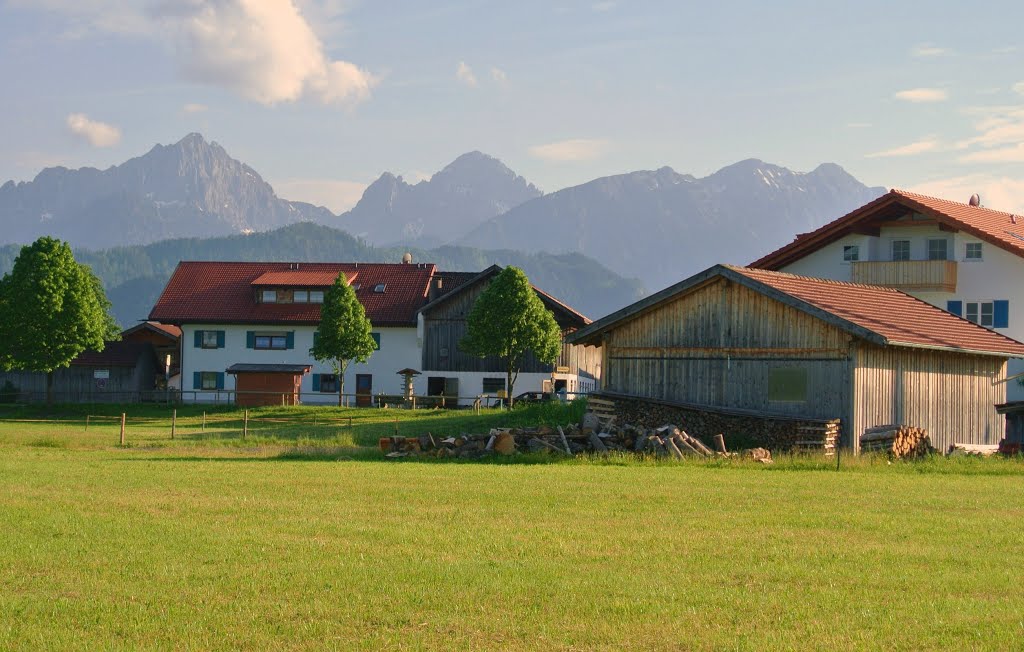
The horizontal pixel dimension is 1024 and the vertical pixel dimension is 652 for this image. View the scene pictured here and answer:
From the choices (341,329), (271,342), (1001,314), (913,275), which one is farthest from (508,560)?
(271,342)

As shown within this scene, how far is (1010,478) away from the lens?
2877cm

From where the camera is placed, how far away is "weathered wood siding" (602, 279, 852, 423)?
3675 centimetres

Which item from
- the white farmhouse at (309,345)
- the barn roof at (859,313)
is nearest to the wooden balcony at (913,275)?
the barn roof at (859,313)

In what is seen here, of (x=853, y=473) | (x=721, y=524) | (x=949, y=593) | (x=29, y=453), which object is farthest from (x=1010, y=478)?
(x=29, y=453)

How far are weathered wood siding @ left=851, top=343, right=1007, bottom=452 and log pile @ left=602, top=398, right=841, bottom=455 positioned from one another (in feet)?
3.66

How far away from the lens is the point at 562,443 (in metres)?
34.1

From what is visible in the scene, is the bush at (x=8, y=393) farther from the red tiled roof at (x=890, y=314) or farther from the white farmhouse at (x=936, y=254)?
the red tiled roof at (x=890, y=314)

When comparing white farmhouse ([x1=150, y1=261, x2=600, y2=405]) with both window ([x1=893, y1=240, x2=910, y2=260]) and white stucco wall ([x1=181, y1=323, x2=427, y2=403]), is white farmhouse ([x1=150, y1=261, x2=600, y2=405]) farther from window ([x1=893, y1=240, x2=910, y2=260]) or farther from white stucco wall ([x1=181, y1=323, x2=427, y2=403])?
window ([x1=893, y1=240, x2=910, y2=260])

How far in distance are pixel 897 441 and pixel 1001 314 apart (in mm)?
20536

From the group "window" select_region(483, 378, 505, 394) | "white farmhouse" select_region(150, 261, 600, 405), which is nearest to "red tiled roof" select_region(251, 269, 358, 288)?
"white farmhouse" select_region(150, 261, 600, 405)

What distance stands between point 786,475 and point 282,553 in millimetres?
15663

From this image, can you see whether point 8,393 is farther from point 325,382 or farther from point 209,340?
point 325,382

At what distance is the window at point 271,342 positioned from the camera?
257 feet

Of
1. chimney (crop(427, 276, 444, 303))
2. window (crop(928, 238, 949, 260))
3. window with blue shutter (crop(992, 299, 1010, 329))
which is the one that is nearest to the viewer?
window with blue shutter (crop(992, 299, 1010, 329))
